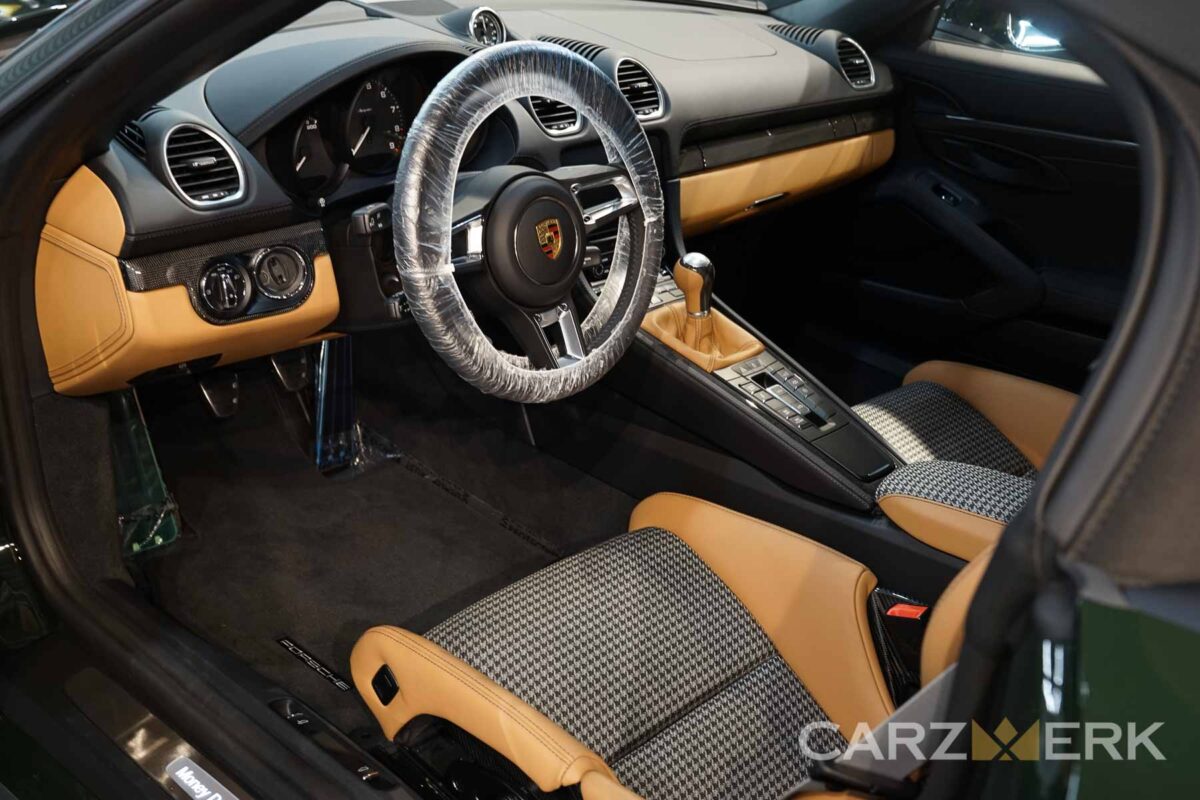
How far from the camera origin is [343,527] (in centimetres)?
227

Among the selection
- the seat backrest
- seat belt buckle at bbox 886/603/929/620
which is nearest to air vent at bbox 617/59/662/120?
seat belt buckle at bbox 886/603/929/620

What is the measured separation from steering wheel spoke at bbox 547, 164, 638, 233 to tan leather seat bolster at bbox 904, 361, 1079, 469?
0.94 metres

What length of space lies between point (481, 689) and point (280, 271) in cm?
72

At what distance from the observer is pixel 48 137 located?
4.37 ft

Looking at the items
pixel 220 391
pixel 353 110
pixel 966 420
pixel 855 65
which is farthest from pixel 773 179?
pixel 220 391

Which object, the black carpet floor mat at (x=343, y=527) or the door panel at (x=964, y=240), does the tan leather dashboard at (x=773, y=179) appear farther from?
the black carpet floor mat at (x=343, y=527)

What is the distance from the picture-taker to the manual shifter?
207 centimetres

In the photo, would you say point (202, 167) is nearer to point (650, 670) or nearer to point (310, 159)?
point (310, 159)

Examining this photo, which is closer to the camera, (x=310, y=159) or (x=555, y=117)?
(x=310, y=159)

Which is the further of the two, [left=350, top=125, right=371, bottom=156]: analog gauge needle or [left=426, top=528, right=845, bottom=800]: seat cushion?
[left=350, top=125, right=371, bottom=156]: analog gauge needle

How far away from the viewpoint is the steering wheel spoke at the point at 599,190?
1.67m

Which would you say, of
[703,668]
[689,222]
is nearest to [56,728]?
[703,668]

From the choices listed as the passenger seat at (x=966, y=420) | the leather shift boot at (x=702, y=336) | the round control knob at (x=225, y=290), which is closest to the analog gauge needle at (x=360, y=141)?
the round control knob at (x=225, y=290)

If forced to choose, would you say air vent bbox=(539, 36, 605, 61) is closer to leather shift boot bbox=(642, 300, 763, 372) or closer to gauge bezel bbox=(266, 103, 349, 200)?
leather shift boot bbox=(642, 300, 763, 372)
